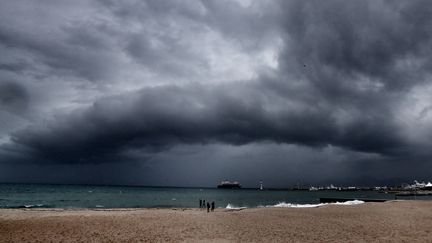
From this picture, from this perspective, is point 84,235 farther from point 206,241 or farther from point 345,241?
point 345,241

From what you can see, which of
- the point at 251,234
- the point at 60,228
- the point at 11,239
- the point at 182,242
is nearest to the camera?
the point at 182,242

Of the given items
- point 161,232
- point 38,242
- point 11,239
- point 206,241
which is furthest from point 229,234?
point 11,239

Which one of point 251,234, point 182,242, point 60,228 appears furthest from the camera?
point 60,228

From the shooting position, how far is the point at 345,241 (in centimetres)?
1908

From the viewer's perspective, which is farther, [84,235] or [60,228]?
[60,228]

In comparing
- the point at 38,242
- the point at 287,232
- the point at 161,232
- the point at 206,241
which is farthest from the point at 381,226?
the point at 38,242

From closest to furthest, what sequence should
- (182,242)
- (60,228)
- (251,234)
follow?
(182,242) < (251,234) < (60,228)

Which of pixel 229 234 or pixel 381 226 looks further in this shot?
pixel 381 226

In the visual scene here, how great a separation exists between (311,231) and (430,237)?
7216 mm

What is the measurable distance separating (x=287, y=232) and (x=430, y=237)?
8759 millimetres

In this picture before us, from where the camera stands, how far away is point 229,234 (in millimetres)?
22031

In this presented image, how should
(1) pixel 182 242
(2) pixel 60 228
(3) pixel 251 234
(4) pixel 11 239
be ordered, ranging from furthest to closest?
(2) pixel 60 228, (3) pixel 251 234, (4) pixel 11 239, (1) pixel 182 242

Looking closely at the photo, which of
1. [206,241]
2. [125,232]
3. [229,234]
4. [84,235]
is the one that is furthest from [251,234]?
[84,235]

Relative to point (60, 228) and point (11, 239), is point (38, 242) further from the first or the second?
point (60, 228)
